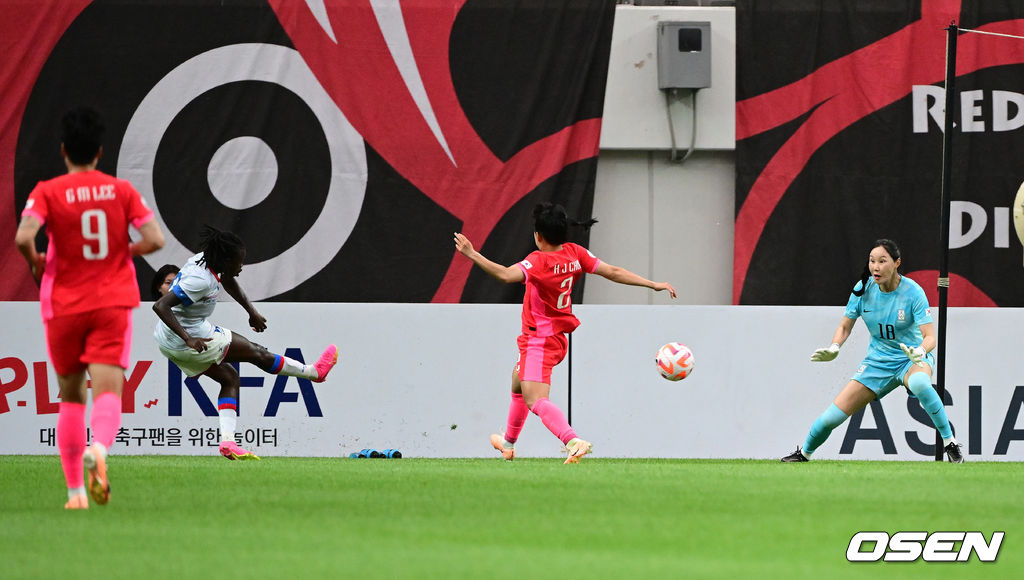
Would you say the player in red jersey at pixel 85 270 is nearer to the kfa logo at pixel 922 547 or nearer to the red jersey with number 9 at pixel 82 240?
the red jersey with number 9 at pixel 82 240

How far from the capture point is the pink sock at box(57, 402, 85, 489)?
6.68 metres

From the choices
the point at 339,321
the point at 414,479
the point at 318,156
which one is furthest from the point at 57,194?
the point at 318,156

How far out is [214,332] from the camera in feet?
37.8

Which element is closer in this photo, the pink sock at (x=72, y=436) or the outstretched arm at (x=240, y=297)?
the pink sock at (x=72, y=436)

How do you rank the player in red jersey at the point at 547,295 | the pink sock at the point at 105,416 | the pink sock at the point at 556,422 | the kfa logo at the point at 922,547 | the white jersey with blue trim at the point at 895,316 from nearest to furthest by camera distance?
the kfa logo at the point at 922,547 < the pink sock at the point at 105,416 < the pink sock at the point at 556,422 < the player in red jersey at the point at 547,295 < the white jersey with blue trim at the point at 895,316

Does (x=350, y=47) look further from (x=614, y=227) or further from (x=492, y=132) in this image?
(x=614, y=227)

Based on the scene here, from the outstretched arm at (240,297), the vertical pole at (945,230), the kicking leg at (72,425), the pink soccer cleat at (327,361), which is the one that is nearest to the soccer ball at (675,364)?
the pink soccer cleat at (327,361)

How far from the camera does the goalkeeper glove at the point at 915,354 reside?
37.8 feet

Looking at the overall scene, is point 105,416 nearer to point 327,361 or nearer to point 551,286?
point 551,286

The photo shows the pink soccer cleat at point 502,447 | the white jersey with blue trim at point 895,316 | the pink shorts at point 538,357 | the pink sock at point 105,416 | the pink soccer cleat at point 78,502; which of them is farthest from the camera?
the white jersey with blue trim at point 895,316

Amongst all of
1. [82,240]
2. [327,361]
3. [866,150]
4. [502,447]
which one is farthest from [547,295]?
[866,150]

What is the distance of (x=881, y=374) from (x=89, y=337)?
720 cm

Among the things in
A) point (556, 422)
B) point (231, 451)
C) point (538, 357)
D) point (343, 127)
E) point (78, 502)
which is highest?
point (343, 127)

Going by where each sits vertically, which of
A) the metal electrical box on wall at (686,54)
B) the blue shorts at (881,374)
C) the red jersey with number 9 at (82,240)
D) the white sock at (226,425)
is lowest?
the white sock at (226,425)
